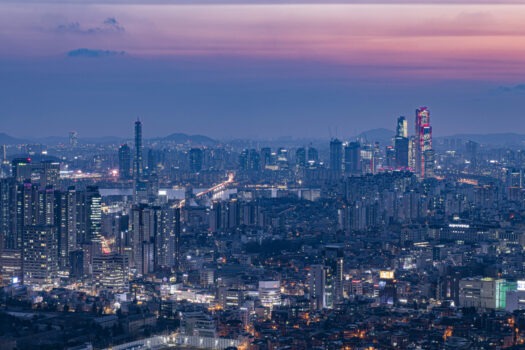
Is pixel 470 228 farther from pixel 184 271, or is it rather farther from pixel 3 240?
pixel 3 240

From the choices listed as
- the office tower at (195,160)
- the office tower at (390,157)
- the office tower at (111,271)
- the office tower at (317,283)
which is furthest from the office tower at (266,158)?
the office tower at (317,283)

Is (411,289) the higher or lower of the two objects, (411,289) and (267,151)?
the lower

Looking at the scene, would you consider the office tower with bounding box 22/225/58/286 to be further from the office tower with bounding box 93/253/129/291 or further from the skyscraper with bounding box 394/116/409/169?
the skyscraper with bounding box 394/116/409/169

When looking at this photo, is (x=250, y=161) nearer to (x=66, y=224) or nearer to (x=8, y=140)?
(x=8, y=140)

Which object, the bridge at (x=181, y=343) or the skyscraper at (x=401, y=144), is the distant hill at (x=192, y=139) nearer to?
the skyscraper at (x=401, y=144)

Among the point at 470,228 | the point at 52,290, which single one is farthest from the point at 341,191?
the point at 52,290

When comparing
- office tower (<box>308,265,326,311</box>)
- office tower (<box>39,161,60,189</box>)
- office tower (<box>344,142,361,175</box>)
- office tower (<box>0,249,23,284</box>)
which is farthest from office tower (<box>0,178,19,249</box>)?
office tower (<box>344,142,361,175</box>)
